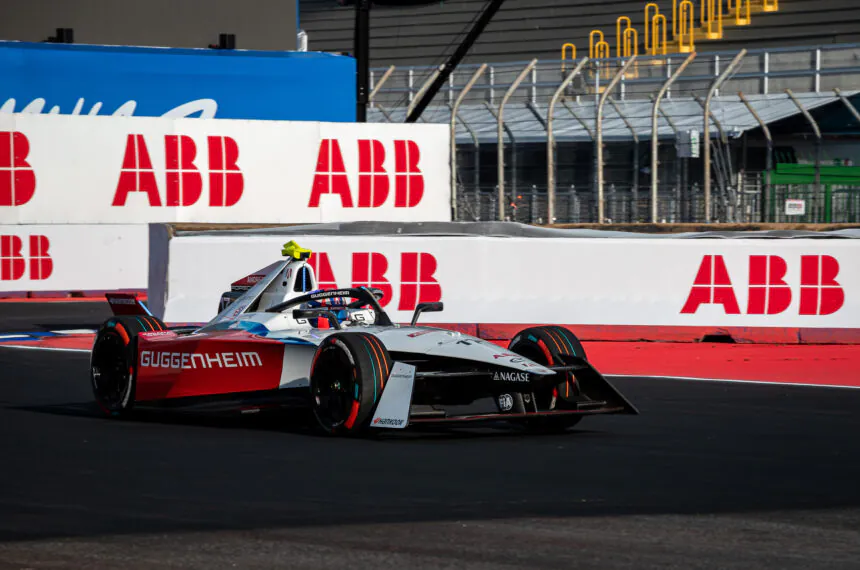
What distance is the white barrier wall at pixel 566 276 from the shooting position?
→ 56.0 ft

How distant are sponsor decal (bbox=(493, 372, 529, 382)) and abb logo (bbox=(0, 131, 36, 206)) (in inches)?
652

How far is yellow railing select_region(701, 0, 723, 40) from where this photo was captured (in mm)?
41656

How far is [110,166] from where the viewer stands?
2512 centimetres

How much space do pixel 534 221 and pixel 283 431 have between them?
22.0 meters

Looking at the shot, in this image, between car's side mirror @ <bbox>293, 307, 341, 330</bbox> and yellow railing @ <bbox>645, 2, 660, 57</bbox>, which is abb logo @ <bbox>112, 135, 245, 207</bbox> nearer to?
car's side mirror @ <bbox>293, 307, 341, 330</bbox>

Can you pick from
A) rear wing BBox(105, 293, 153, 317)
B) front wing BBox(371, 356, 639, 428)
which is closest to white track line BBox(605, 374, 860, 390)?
front wing BBox(371, 356, 639, 428)

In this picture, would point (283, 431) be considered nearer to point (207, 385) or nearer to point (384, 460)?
point (207, 385)

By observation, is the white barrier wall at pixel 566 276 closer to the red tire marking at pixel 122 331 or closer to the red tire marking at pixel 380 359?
the red tire marking at pixel 122 331

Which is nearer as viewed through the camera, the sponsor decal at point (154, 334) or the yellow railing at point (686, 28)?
the sponsor decal at point (154, 334)

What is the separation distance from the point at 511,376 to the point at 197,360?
7.20 feet

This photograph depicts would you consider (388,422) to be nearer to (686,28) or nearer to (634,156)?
(634,156)

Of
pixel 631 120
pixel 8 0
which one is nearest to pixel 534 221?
pixel 631 120

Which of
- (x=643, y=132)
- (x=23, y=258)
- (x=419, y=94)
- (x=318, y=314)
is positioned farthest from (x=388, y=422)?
(x=419, y=94)

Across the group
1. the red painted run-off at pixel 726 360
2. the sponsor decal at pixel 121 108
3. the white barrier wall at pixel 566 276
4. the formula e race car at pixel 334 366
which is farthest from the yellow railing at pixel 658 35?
the formula e race car at pixel 334 366
